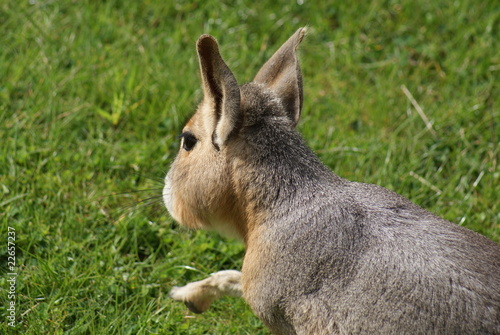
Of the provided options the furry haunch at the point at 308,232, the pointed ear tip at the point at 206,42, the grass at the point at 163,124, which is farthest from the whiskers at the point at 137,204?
the pointed ear tip at the point at 206,42

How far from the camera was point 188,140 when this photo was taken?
11.2ft

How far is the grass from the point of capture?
3.91 m

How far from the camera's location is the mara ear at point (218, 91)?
2.92 metres

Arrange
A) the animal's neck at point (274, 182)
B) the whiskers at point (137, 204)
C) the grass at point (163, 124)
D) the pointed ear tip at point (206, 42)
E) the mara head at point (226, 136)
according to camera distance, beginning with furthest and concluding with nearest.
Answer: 1. the whiskers at point (137, 204)
2. the grass at point (163, 124)
3. the animal's neck at point (274, 182)
4. the mara head at point (226, 136)
5. the pointed ear tip at point (206, 42)

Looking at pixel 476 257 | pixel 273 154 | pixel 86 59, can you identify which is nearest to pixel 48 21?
pixel 86 59

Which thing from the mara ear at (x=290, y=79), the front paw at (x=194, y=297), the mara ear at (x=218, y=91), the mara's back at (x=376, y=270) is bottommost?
the front paw at (x=194, y=297)

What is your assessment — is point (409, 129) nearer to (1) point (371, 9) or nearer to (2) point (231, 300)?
(1) point (371, 9)

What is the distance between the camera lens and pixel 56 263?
12.8 feet

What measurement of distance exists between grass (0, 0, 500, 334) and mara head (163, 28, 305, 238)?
1.87ft

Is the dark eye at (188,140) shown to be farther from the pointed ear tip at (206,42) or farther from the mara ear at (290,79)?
the pointed ear tip at (206,42)

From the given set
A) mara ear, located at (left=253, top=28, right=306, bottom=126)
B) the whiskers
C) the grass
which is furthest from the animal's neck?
the whiskers

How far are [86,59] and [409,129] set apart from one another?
2.48 m

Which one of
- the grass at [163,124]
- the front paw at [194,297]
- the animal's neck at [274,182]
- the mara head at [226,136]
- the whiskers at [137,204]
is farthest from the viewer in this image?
the whiskers at [137,204]

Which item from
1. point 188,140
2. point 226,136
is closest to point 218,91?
point 226,136
